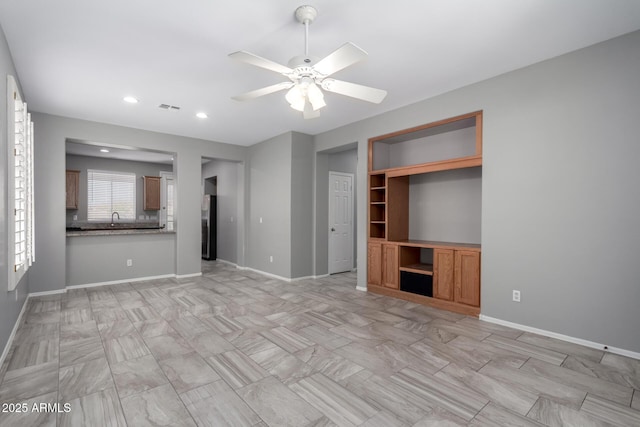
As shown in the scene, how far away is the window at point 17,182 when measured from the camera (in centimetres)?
278

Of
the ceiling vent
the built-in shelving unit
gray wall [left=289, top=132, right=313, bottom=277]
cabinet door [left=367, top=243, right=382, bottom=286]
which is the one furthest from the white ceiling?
cabinet door [left=367, top=243, right=382, bottom=286]

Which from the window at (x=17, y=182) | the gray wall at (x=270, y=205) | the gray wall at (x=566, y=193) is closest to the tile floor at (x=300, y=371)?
the gray wall at (x=566, y=193)

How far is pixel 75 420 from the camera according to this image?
1.89 m

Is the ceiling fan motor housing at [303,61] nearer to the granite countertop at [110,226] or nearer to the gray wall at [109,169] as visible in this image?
the granite countertop at [110,226]

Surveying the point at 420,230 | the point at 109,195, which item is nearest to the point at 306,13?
the point at 420,230

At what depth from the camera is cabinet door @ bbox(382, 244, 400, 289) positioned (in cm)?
464

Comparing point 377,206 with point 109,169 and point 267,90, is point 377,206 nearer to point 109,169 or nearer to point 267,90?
point 267,90

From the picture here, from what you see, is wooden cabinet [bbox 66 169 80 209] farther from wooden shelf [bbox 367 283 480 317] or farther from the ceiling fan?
wooden shelf [bbox 367 283 480 317]

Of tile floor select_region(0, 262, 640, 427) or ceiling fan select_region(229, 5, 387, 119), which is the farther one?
ceiling fan select_region(229, 5, 387, 119)

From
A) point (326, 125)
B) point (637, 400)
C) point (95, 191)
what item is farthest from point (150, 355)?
point (95, 191)

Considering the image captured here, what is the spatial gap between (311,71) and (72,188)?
759 centimetres

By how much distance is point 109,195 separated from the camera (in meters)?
8.01

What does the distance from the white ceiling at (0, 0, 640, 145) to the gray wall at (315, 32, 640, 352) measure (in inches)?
11.0

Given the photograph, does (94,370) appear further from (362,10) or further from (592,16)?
(592,16)
